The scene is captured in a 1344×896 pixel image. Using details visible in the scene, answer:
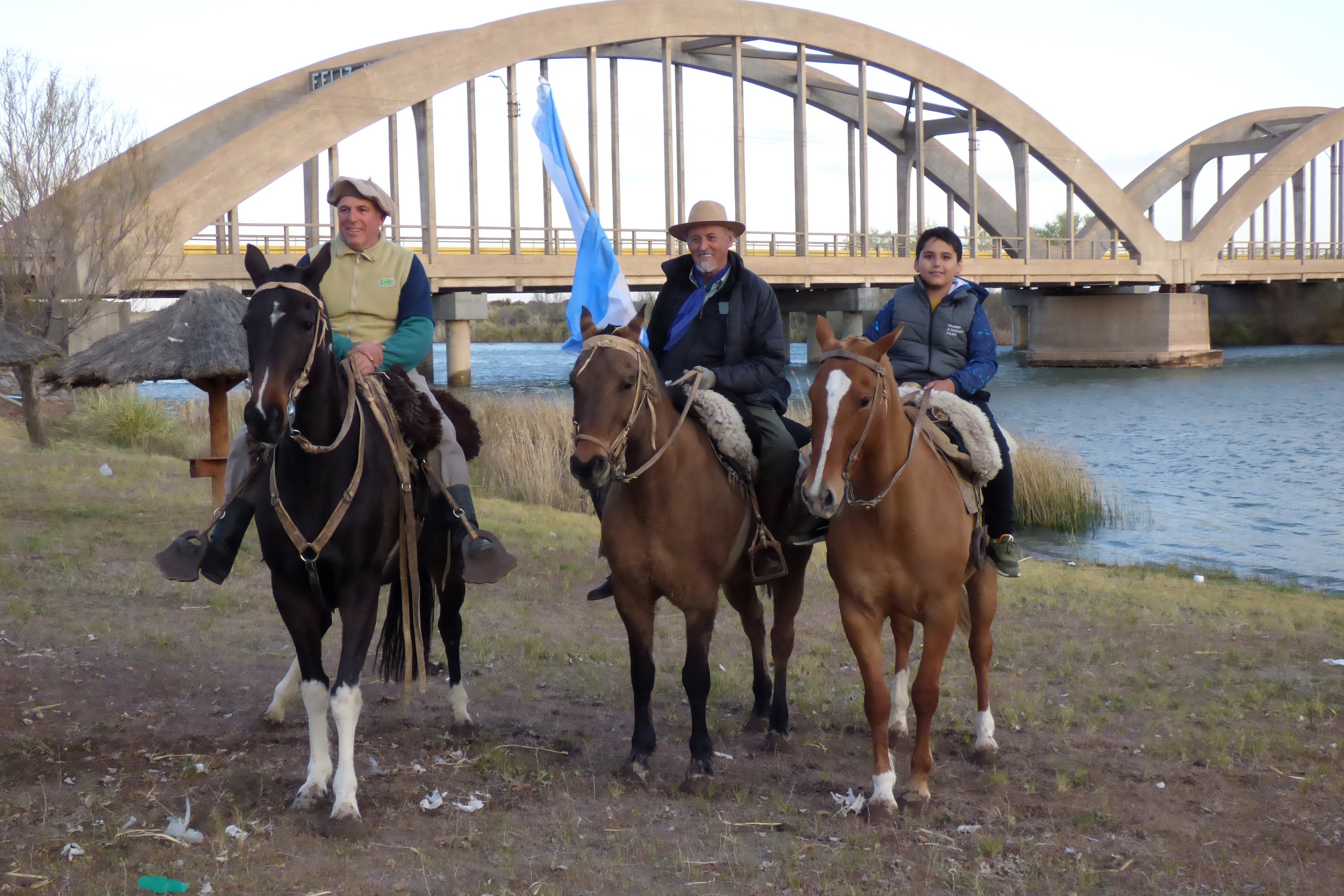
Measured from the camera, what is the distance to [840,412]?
4.73m

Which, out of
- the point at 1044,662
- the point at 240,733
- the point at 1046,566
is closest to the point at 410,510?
the point at 240,733

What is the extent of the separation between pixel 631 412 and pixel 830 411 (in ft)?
2.85

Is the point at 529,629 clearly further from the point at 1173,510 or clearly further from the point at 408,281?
the point at 1173,510

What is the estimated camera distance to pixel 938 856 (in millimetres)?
4750

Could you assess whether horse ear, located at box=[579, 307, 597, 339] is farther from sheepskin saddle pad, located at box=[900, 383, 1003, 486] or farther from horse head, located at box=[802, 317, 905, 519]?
sheepskin saddle pad, located at box=[900, 383, 1003, 486]

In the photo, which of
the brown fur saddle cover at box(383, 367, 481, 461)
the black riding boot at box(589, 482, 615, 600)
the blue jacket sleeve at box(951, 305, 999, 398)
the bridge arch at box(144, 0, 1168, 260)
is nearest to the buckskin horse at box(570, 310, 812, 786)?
the black riding boot at box(589, 482, 615, 600)

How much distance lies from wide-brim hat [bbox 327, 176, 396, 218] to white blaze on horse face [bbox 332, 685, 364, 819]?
7.55 feet

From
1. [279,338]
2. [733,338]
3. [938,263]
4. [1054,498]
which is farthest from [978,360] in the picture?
[1054,498]

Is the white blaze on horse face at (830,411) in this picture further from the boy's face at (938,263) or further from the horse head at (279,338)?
the horse head at (279,338)

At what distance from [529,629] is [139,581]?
3462 millimetres

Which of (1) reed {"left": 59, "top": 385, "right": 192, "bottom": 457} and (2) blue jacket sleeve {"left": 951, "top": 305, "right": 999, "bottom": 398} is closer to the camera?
(2) blue jacket sleeve {"left": 951, "top": 305, "right": 999, "bottom": 398}

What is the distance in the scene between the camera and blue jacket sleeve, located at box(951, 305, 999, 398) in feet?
20.0

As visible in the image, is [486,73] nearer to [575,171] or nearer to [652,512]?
[575,171]

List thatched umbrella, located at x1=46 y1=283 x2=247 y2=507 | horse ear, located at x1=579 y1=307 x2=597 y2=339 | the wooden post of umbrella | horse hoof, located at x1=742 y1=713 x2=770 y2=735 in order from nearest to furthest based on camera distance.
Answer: horse ear, located at x1=579 y1=307 x2=597 y2=339 → horse hoof, located at x1=742 y1=713 x2=770 y2=735 → thatched umbrella, located at x1=46 y1=283 x2=247 y2=507 → the wooden post of umbrella
